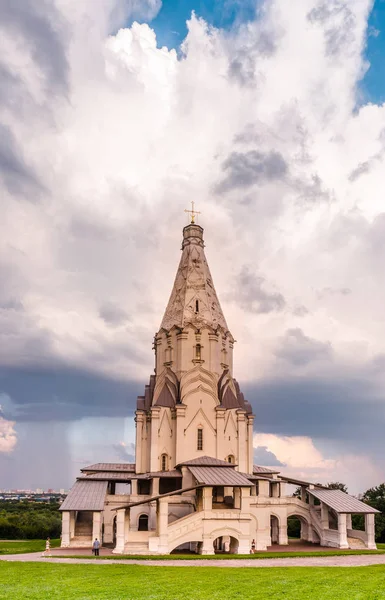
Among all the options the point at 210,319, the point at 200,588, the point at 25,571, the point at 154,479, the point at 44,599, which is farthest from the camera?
the point at 210,319

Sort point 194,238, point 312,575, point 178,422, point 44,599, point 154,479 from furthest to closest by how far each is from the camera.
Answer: point 194,238 < point 178,422 < point 154,479 < point 312,575 < point 44,599

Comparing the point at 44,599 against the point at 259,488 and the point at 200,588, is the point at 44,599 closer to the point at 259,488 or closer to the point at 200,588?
the point at 200,588

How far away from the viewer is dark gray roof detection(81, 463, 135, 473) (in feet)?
139

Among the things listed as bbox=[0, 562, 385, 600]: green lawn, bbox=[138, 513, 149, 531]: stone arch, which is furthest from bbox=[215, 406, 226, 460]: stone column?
bbox=[0, 562, 385, 600]: green lawn

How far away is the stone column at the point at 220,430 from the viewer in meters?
41.5

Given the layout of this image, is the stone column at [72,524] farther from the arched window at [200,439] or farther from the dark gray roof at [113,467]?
the arched window at [200,439]

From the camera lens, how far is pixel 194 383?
1686 inches

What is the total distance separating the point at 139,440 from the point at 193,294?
12730mm

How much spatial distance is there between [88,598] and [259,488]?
27.6m

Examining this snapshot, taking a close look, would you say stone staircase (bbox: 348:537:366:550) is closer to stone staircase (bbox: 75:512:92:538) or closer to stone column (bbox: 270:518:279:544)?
stone column (bbox: 270:518:279:544)

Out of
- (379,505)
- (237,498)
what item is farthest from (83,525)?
(379,505)

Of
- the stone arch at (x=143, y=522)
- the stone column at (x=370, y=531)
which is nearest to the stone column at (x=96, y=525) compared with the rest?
the stone arch at (x=143, y=522)

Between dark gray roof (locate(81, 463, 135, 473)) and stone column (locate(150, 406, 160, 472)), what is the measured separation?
9.19 ft

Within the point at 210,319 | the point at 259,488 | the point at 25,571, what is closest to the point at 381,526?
the point at 259,488
